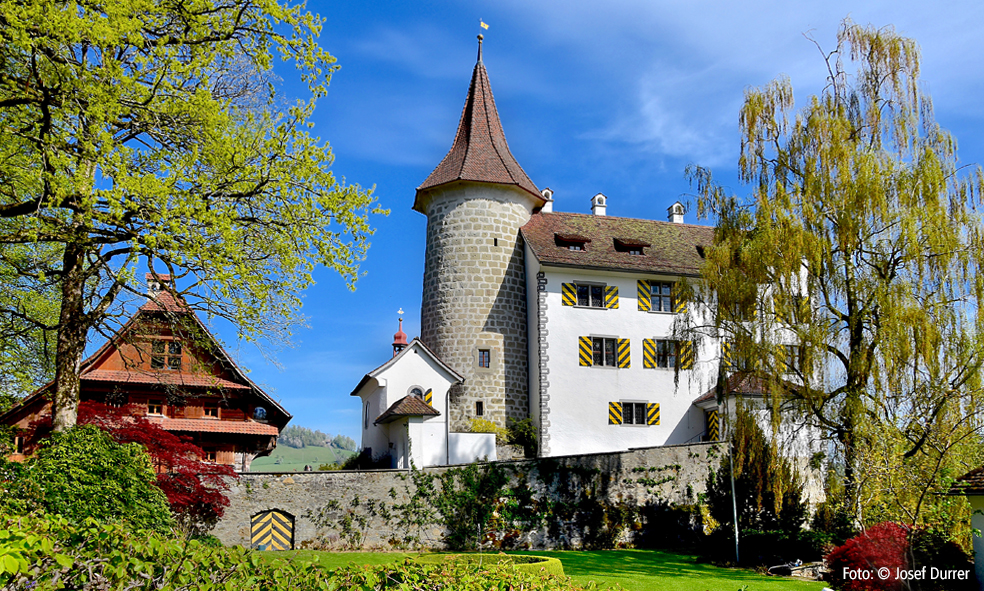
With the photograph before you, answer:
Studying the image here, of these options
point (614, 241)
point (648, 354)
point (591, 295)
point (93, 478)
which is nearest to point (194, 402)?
point (93, 478)

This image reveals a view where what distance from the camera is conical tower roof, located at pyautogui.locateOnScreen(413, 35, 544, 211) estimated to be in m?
28.8

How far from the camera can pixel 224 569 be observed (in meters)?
4.49

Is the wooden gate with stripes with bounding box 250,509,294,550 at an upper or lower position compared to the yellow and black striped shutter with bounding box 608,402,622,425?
lower

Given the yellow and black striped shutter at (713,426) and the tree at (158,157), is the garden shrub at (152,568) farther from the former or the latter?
the yellow and black striped shutter at (713,426)

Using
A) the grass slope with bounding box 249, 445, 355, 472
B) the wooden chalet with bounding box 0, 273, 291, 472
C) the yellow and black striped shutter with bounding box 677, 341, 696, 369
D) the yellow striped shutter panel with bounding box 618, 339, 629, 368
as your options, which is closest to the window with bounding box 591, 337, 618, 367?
the yellow striped shutter panel with bounding box 618, 339, 629, 368

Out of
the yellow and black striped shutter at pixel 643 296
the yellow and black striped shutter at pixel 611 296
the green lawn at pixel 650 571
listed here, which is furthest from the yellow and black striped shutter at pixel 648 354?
the green lawn at pixel 650 571

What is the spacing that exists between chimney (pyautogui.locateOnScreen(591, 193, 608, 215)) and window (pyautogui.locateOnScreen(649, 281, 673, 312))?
5177 millimetres

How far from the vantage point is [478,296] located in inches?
1096

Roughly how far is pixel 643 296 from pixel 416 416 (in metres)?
9.33

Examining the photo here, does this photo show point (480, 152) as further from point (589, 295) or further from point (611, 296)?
point (611, 296)

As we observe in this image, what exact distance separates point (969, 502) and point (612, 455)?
30.2 ft

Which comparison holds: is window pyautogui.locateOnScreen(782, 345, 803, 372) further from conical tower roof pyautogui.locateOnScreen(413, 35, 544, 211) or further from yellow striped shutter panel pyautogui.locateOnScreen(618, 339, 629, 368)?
conical tower roof pyautogui.locateOnScreen(413, 35, 544, 211)

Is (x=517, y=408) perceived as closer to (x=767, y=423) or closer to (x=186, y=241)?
(x=767, y=423)

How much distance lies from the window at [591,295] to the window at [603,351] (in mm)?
1215
